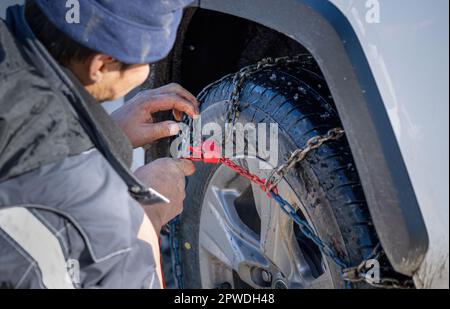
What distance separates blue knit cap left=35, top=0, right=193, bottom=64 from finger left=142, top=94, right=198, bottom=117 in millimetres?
691

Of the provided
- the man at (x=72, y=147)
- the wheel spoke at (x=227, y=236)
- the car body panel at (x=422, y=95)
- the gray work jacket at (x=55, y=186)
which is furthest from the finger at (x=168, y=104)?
the car body panel at (x=422, y=95)

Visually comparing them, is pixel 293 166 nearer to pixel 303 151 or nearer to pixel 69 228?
pixel 303 151

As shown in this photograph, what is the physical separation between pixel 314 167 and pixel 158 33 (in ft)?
1.83

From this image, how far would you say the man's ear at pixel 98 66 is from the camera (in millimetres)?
1509

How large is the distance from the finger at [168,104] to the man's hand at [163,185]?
20 centimetres

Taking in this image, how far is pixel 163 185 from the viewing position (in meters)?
2.02

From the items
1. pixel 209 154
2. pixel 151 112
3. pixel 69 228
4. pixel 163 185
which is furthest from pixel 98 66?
pixel 209 154

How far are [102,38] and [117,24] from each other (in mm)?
44

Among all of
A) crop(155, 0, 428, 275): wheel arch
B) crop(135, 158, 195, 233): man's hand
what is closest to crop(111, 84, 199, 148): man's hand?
crop(135, 158, 195, 233): man's hand

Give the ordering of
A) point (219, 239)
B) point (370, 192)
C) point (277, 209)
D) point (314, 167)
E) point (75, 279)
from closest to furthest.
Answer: point (75, 279), point (370, 192), point (314, 167), point (277, 209), point (219, 239)

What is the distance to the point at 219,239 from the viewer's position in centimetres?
254

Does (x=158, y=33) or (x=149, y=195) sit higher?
(x=158, y=33)

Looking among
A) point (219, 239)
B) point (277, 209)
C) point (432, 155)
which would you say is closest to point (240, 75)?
point (277, 209)

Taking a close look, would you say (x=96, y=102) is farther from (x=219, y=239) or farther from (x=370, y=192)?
(x=219, y=239)
